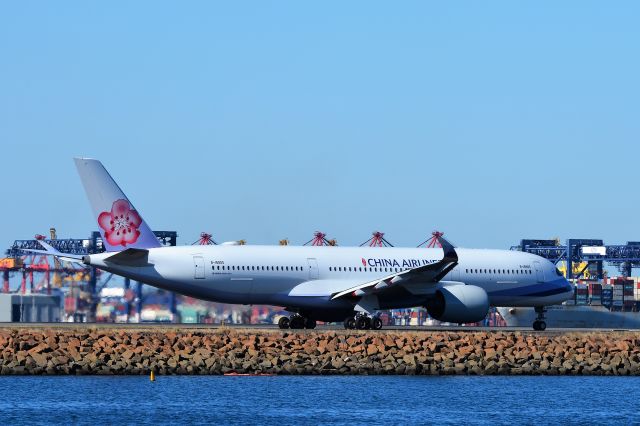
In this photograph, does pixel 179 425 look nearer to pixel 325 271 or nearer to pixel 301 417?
pixel 301 417

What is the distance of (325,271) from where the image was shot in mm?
61125

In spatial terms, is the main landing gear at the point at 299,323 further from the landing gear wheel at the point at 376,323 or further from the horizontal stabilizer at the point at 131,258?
the horizontal stabilizer at the point at 131,258

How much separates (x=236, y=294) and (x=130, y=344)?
9159 millimetres

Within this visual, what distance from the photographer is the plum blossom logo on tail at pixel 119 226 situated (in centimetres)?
5941

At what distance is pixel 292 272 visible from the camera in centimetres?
6012

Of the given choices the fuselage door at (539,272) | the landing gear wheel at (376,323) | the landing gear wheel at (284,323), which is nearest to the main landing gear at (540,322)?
the fuselage door at (539,272)

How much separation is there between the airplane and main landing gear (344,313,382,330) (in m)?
0.04

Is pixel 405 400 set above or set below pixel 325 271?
below

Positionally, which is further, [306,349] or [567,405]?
[306,349]

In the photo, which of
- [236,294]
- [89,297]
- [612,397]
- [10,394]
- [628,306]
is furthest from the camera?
[628,306]

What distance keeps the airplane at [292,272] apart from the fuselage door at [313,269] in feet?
0.14

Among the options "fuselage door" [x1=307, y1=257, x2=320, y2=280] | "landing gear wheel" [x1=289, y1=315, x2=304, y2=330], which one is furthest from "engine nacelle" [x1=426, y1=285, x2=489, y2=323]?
"landing gear wheel" [x1=289, y1=315, x2=304, y2=330]

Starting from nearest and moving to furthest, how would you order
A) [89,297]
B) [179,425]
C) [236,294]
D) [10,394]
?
[179,425] < [10,394] < [236,294] < [89,297]

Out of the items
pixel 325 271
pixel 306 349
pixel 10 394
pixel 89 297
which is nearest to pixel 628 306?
pixel 89 297
